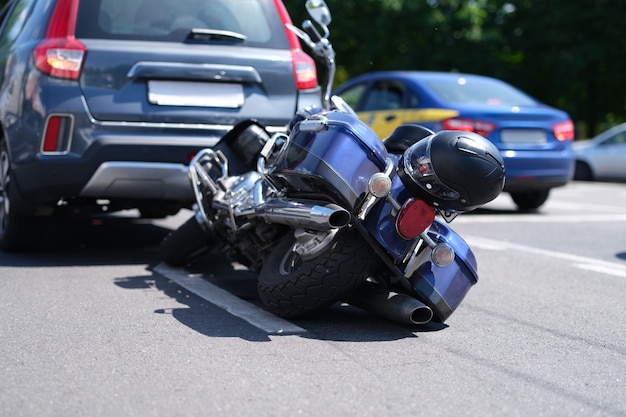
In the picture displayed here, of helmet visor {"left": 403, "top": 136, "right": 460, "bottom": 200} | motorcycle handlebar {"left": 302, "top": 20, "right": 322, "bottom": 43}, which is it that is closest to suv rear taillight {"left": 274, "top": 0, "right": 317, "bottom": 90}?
motorcycle handlebar {"left": 302, "top": 20, "right": 322, "bottom": 43}

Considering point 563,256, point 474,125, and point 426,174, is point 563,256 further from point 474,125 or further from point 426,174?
point 426,174

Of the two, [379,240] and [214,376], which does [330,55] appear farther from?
[214,376]

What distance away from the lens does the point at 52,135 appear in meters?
6.49

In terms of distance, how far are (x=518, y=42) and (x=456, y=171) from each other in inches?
1142

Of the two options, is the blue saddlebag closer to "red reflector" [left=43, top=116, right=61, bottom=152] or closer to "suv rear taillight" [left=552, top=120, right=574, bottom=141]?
"red reflector" [left=43, top=116, right=61, bottom=152]

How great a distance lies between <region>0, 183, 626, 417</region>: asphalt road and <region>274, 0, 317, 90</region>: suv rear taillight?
1.35 m

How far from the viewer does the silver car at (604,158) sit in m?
20.7

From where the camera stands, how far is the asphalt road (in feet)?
12.0

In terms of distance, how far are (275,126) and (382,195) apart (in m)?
2.42

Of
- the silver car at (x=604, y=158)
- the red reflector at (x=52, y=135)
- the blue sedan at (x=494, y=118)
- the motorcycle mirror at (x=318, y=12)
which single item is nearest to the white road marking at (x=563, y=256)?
the blue sedan at (x=494, y=118)

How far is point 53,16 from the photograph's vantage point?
6.69 metres

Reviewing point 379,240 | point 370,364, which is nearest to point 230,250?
point 379,240

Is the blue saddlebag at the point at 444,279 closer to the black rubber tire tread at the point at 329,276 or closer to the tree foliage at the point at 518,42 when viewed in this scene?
the black rubber tire tread at the point at 329,276

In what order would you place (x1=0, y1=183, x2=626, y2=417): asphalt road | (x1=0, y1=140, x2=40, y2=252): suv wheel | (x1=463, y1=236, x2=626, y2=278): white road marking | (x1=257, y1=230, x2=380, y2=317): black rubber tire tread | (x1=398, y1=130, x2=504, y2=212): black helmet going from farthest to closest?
(x1=463, y1=236, x2=626, y2=278): white road marking
(x1=0, y1=140, x2=40, y2=252): suv wheel
(x1=257, y1=230, x2=380, y2=317): black rubber tire tread
(x1=398, y1=130, x2=504, y2=212): black helmet
(x1=0, y1=183, x2=626, y2=417): asphalt road
